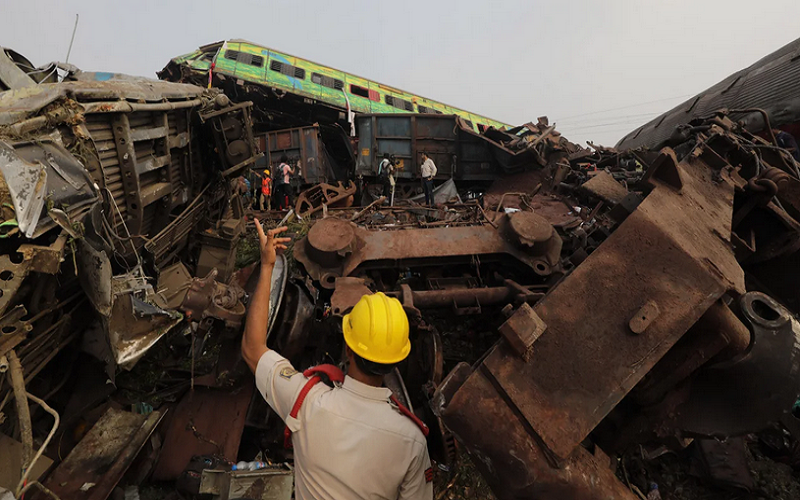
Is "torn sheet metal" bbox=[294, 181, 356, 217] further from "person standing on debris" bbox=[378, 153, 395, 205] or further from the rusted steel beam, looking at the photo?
the rusted steel beam

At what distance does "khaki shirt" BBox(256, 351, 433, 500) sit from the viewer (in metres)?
1.32

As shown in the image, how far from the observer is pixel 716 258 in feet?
5.73

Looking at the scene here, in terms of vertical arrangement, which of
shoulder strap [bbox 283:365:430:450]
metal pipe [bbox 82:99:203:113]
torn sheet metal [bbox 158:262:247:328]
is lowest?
torn sheet metal [bbox 158:262:247:328]

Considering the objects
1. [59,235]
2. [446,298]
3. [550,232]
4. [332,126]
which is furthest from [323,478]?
[332,126]

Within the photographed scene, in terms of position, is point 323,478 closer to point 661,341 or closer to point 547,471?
point 547,471

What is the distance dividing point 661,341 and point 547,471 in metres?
0.70

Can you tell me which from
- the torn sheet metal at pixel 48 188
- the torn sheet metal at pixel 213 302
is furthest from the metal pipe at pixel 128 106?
the torn sheet metal at pixel 213 302

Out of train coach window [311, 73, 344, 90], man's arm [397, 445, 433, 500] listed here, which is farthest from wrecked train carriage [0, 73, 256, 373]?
train coach window [311, 73, 344, 90]

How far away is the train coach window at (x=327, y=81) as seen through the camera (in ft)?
43.7

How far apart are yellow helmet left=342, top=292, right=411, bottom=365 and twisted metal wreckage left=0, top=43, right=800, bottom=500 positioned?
37 cm

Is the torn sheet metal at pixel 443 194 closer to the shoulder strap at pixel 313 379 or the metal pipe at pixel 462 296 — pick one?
the metal pipe at pixel 462 296

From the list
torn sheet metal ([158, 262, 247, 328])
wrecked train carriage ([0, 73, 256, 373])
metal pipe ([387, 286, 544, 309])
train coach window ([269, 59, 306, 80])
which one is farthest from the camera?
train coach window ([269, 59, 306, 80])

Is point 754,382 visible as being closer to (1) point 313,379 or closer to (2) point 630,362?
(2) point 630,362

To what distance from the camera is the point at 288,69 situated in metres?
13.0
